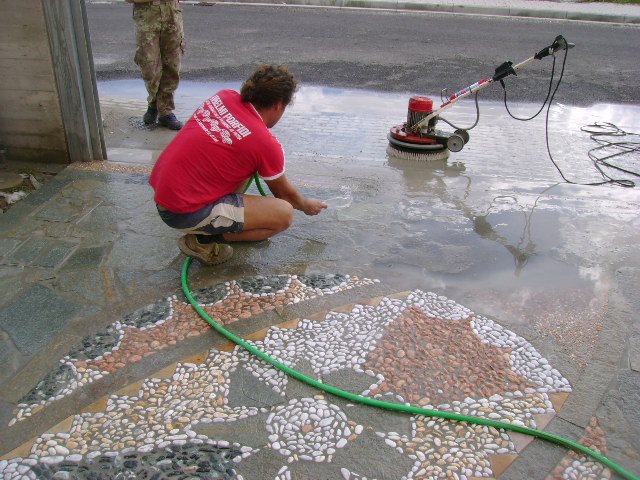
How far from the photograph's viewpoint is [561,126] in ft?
20.9

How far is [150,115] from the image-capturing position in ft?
19.4

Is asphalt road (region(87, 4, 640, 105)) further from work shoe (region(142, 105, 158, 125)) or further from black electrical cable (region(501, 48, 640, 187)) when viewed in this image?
work shoe (region(142, 105, 158, 125))

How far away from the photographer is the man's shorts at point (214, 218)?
3.30m

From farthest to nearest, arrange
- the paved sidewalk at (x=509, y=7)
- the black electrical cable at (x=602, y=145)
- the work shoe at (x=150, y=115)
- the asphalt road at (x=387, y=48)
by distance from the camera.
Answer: the paved sidewalk at (x=509, y=7) < the asphalt road at (x=387, y=48) < the work shoe at (x=150, y=115) < the black electrical cable at (x=602, y=145)

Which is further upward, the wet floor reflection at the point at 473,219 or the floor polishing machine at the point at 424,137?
the floor polishing machine at the point at 424,137

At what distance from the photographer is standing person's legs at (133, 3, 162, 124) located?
212 inches

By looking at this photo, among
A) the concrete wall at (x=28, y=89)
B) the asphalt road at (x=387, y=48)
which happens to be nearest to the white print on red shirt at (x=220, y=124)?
the concrete wall at (x=28, y=89)

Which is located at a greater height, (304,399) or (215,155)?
(215,155)

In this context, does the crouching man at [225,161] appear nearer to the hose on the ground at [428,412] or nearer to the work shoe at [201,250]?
the work shoe at [201,250]

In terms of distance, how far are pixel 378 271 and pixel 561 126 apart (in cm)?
401

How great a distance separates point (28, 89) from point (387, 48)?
685 centimetres

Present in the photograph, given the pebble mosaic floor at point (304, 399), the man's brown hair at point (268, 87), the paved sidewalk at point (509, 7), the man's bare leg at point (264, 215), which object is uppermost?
the man's brown hair at point (268, 87)

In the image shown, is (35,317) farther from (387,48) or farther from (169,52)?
(387,48)

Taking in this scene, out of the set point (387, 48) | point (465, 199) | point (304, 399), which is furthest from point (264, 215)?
point (387, 48)
